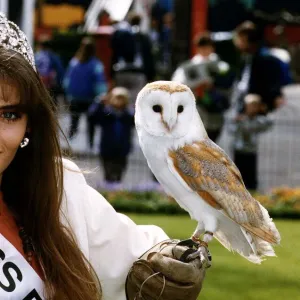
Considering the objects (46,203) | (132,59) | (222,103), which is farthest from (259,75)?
(46,203)

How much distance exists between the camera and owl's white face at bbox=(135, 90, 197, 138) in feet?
6.98

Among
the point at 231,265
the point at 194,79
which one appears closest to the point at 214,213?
the point at 231,265

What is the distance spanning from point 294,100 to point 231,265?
10935 mm

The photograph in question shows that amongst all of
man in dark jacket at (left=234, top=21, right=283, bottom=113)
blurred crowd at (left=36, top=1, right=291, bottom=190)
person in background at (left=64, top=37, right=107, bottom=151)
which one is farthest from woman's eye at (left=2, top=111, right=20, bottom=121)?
person in background at (left=64, top=37, right=107, bottom=151)

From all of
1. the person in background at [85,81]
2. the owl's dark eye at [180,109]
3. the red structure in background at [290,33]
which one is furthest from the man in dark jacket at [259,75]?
the red structure in background at [290,33]

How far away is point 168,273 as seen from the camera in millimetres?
2324

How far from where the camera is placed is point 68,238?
8.04 feet

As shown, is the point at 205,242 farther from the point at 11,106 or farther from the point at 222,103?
the point at 222,103

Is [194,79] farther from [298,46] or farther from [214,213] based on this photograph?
[298,46]

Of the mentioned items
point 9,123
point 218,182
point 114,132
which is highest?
point 9,123

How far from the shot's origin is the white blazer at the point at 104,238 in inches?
103

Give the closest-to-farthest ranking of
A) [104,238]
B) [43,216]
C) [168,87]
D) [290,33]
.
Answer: [168,87] < [43,216] < [104,238] < [290,33]

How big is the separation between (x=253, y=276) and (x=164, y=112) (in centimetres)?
322

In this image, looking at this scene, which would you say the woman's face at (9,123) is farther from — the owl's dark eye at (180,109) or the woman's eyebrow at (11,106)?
the owl's dark eye at (180,109)
